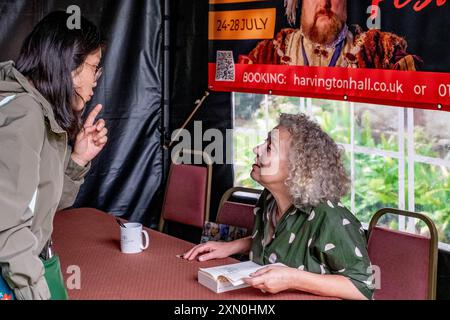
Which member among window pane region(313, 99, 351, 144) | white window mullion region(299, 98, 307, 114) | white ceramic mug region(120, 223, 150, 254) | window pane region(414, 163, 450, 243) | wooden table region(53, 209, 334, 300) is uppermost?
white window mullion region(299, 98, 307, 114)

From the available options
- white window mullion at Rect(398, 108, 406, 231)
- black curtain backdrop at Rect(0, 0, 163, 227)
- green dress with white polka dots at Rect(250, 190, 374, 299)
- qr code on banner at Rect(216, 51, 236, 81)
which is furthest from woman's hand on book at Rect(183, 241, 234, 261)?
black curtain backdrop at Rect(0, 0, 163, 227)

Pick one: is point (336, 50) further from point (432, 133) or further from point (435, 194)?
point (435, 194)

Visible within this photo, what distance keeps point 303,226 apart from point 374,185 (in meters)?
0.97

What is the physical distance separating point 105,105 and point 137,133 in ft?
0.91

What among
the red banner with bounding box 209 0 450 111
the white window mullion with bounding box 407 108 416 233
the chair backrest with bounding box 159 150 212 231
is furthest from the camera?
the chair backrest with bounding box 159 150 212 231

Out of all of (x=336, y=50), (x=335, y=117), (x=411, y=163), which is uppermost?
(x=336, y=50)

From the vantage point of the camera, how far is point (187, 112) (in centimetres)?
374

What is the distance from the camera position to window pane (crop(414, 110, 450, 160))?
7.91 ft

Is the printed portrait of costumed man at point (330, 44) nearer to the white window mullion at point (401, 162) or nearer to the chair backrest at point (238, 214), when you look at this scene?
the white window mullion at point (401, 162)

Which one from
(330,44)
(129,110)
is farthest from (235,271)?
(129,110)

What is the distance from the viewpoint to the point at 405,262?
1.95 m

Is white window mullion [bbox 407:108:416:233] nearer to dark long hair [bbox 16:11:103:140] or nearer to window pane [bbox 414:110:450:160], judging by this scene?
window pane [bbox 414:110:450:160]

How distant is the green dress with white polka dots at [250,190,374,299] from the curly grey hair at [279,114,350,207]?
5cm
